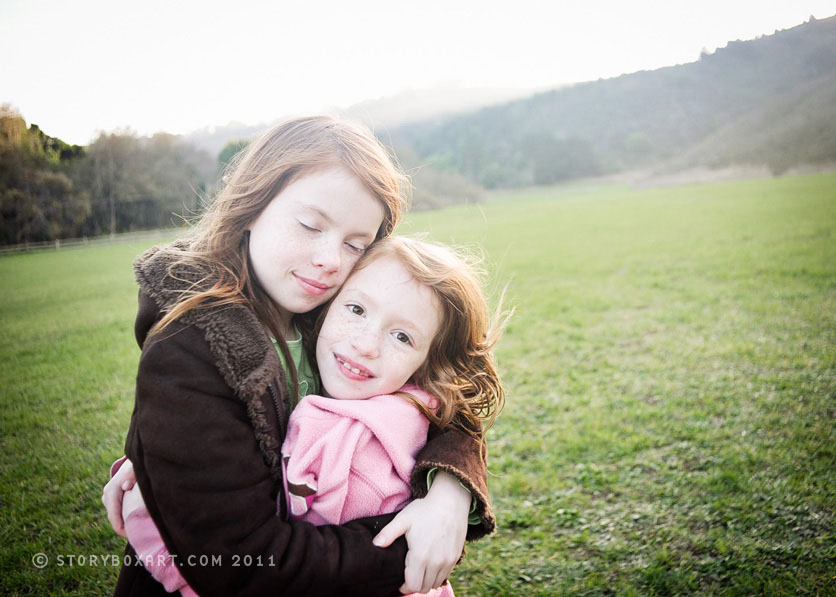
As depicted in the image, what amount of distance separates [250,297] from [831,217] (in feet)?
47.6

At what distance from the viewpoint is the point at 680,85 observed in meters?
13.3

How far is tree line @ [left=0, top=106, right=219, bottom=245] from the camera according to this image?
4.69 meters

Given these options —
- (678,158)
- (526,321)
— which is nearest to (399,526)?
(526,321)

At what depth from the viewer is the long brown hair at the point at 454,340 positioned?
1.66 metres

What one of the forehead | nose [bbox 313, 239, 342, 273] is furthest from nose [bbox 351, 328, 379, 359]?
nose [bbox 313, 239, 342, 273]

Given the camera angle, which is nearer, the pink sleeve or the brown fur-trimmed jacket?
the brown fur-trimmed jacket

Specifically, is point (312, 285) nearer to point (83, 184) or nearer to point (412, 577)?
point (412, 577)

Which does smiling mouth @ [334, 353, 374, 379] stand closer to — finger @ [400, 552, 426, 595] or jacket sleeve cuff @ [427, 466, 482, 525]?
jacket sleeve cuff @ [427, 466, 482, 525]

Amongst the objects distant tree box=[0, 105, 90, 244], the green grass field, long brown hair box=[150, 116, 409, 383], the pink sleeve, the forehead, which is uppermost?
distant tree box=[0, 105, 90, 244]

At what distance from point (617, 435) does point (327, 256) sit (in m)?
3.52

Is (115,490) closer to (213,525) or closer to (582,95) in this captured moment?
(213,525)

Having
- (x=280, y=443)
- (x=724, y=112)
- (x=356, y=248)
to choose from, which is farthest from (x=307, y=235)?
(x=724, y=112)

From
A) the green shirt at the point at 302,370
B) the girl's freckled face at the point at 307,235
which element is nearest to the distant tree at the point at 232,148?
the girl's freckled face at the point at 307,235

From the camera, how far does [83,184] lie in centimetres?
661
